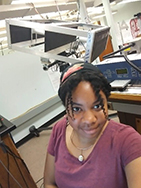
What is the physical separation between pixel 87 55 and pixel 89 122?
0.32 meters

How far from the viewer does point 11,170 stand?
139 centimetres

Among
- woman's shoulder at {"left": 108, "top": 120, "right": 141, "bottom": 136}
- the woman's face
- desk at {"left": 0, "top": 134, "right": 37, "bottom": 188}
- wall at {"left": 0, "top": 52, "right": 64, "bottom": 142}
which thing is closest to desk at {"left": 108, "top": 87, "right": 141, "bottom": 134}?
woman's shoulder at {"left": 108, "top": 120, "right": 141, "bottom": 136}

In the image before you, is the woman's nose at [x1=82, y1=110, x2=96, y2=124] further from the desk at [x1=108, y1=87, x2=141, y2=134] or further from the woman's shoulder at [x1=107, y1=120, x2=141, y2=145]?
the desk at [x1=108, y1=87, x2=141, y2=134]

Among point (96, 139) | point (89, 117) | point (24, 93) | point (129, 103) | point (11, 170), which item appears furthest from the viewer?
point (24, 93)

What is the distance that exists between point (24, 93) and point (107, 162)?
2518 millimetres

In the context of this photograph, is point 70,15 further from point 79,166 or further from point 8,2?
point 79,166

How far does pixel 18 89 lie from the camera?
A: 2.90 meters

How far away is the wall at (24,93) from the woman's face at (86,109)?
233 centimetres

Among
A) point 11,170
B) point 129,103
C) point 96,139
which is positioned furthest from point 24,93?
point 96,139

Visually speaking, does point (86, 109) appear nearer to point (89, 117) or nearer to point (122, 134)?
point (89, 117)

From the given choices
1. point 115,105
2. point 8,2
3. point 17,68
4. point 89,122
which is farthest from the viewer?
point 17,68

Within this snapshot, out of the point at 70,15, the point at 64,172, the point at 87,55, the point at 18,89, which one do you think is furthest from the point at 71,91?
the point at 18,89

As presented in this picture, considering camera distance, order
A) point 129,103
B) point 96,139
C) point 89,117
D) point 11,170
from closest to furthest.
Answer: point 89,117 → point 96,139 → point 129,103 → point 11,170

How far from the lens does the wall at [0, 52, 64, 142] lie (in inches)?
108
